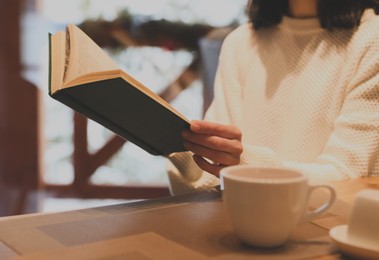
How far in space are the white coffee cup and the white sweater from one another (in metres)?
0.40

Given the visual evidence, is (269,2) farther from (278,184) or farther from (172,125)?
(278,184)

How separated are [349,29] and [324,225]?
0.69 meters

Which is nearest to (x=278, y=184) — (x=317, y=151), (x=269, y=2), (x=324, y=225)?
(x=324, y=225)

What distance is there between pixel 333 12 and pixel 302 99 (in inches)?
8.5

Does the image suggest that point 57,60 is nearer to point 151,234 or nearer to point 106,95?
point 106,95

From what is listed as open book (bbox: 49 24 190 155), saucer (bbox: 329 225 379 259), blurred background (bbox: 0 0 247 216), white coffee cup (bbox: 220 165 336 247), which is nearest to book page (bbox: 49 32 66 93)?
open book (bbox: 49 24 190 155)

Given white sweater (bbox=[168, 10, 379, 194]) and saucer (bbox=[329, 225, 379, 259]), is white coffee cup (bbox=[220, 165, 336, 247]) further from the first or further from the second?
white sweater (bbox=[168, 10, 379, 194])

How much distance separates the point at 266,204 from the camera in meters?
0.63

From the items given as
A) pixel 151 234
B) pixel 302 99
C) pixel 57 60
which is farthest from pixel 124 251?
pixel 302 99

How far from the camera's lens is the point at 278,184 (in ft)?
2.03

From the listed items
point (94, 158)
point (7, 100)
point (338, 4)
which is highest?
point (338, 4)

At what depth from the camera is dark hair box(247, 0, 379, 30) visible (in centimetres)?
129

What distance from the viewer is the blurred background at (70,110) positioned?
2.83 metres

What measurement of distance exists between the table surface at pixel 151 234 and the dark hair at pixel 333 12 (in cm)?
56
